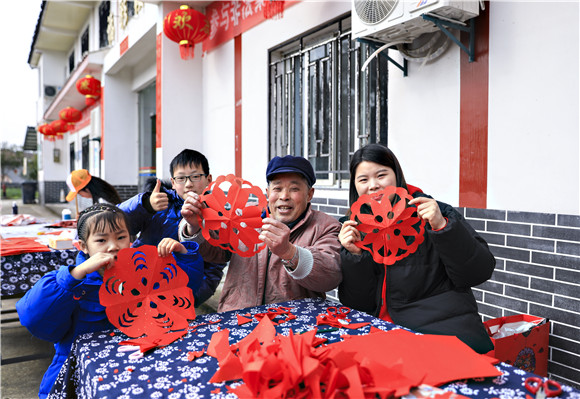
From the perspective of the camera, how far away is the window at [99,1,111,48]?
33.6ft

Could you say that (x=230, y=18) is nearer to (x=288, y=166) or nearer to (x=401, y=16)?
(x=401, y=16)

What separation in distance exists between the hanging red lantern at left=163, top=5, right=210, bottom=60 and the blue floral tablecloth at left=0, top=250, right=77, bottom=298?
3356 mm

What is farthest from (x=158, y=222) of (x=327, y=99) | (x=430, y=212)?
(x=327, y=99)

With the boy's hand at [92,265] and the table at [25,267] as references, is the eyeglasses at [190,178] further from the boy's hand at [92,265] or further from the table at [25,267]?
the boy's hand at [92,265]

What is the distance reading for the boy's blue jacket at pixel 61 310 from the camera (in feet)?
4.32

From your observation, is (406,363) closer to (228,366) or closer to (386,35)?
(228,366)

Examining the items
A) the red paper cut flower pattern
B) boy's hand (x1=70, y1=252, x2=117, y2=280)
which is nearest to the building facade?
the red paper cut flower pattern

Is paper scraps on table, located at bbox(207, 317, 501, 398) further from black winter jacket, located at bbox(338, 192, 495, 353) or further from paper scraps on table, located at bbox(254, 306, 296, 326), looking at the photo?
black winter jacket, located at bbox(338, 192, 495, 353)

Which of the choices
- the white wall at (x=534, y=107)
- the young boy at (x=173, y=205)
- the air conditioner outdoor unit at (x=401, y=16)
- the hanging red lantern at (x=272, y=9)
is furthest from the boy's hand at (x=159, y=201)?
the hanging red lantern at (x=272, y=9)

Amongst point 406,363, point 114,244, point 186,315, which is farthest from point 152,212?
point 406,363

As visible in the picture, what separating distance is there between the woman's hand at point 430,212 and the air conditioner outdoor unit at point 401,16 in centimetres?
141

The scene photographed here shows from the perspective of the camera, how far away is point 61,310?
133cm

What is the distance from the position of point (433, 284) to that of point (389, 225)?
0.35 m

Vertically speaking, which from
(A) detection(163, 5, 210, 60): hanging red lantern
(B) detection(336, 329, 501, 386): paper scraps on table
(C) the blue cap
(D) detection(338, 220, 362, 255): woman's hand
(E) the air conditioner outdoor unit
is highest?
(A) detection(163, 5, 210, 60): hanging red lantern
